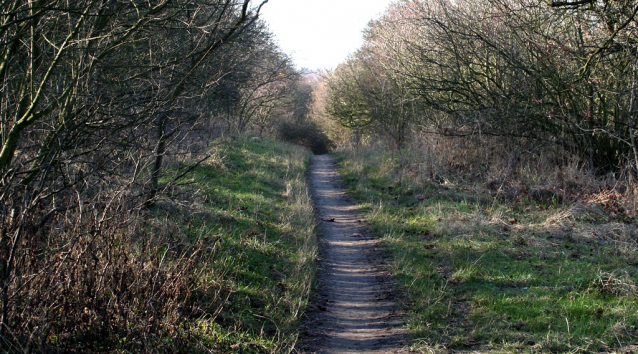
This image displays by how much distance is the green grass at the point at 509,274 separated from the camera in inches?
197

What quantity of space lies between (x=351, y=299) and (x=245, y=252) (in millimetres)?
1693

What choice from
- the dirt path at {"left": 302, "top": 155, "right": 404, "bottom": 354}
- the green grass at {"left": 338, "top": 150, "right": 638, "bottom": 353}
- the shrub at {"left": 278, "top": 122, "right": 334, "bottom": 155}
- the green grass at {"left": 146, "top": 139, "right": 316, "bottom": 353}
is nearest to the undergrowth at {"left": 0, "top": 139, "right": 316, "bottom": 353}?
the green grass at {"left": 146, "top": 139, "right": 316, "bottom": 353}

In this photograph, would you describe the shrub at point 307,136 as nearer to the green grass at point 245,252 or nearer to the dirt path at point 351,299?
the green grass at point 245,252

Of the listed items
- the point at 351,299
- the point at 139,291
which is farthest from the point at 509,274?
the point at 139,291

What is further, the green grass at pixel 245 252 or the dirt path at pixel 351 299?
the dirt path at pixel 351 299

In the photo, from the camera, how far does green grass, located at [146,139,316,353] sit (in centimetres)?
493

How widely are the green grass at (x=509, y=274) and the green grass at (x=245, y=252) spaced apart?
1434mm

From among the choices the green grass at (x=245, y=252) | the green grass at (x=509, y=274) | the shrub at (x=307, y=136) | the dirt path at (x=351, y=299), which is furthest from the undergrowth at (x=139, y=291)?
the shrub at (x=307, y=136)

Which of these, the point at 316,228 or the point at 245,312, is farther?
the point at 316,228

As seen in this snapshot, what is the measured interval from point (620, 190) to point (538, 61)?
327cm

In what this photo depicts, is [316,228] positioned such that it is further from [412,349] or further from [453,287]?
[412,349]

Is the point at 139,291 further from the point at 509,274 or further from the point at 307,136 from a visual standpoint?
the point at 307,136

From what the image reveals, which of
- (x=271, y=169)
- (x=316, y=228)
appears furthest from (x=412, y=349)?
(x=271, y=169)

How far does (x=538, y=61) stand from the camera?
36.8ft
